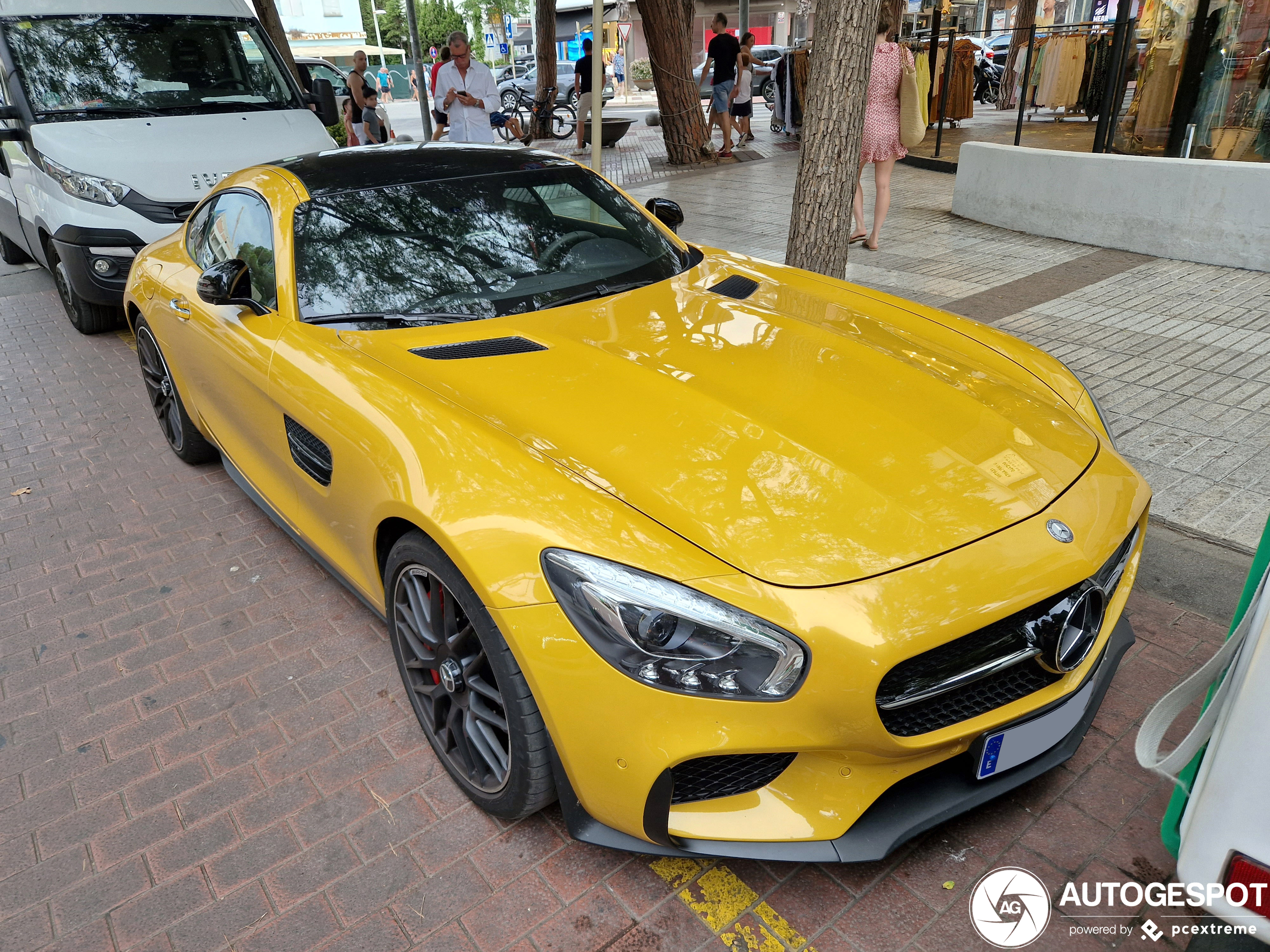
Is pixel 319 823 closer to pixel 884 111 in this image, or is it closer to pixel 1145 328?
pixel 1145 328

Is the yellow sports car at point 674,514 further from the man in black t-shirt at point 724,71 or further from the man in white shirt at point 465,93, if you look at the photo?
the man in black t-shirt at point 724,71

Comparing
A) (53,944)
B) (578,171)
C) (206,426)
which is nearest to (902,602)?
(53,944)

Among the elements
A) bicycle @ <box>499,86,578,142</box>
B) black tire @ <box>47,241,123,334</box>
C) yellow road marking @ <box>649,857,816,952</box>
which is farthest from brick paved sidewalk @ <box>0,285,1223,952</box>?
bicycle @ <box>499,86,578,142</box>

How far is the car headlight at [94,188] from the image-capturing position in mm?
6062

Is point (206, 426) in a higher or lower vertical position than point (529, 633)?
lower

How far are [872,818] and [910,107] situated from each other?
716 centimetres

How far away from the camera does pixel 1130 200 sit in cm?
789

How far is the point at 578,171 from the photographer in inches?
151

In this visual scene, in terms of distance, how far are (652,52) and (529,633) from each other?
13.6 meters

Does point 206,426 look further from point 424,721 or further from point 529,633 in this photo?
point 529,633

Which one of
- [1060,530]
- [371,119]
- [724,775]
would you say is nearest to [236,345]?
[724,775]

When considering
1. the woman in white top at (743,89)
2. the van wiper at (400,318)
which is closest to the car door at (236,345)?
the van wiper at (400,318)

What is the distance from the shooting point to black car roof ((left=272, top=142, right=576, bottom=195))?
3.38 metres

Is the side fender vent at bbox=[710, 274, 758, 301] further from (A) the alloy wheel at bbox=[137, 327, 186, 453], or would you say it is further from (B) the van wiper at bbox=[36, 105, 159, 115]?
(B) the van wiper at bbox=[36, 105, 159, 115]
